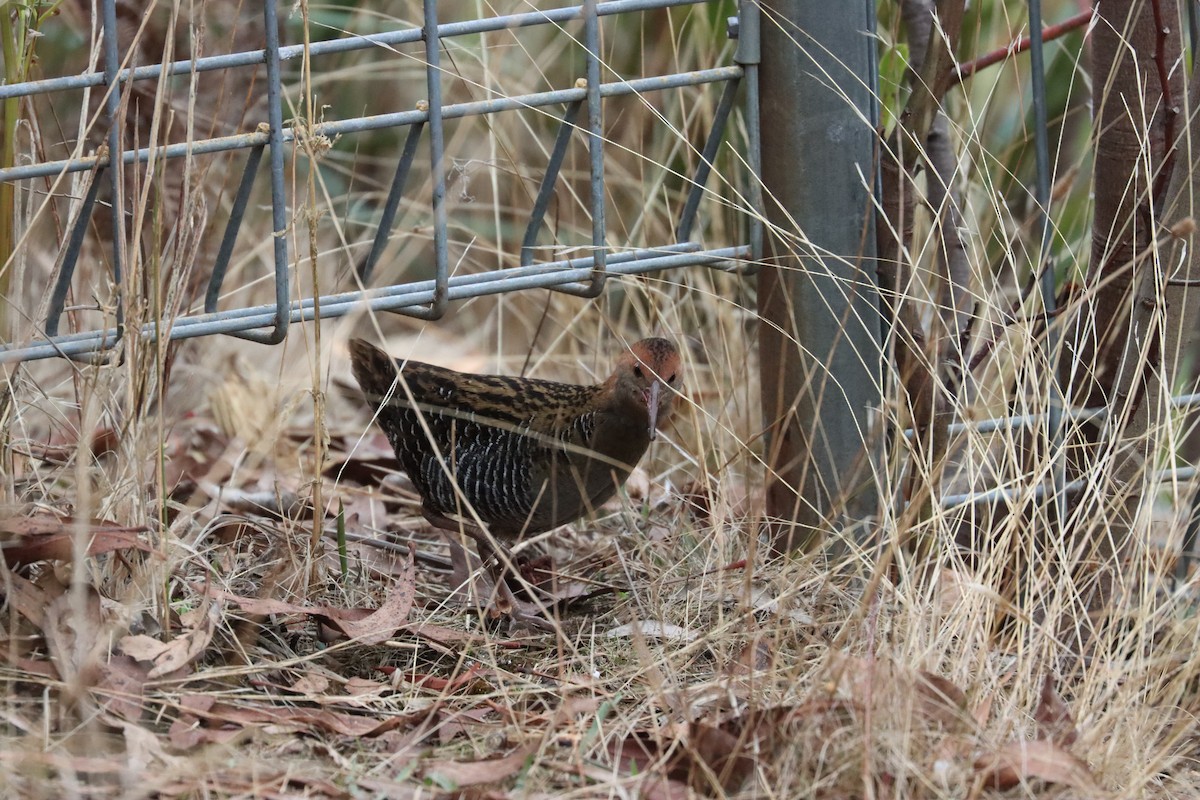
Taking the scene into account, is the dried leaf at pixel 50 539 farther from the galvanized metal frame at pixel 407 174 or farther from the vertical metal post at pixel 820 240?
the vertical metal post at pixel 820 240

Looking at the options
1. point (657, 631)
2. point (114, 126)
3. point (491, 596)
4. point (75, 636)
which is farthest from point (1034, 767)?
point (114, 126)

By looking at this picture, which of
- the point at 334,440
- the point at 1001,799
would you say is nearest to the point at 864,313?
the point at 1001,799

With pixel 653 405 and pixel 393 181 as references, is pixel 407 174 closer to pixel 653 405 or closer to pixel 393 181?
pixel 393 181

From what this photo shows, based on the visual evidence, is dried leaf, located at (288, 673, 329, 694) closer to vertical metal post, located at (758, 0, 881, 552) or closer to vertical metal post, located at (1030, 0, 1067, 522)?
vertical metal post, located at (758, 0, 881, 552)

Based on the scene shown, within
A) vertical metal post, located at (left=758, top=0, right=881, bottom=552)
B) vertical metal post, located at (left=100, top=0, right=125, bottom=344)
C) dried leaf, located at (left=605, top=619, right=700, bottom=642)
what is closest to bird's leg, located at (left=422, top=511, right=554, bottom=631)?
dried leaf, located at (left=605, top=619, right=700, bottom=642)

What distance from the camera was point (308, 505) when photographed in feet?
11.6

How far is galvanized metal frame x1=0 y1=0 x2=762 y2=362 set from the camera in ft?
8.40

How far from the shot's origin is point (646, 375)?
11.5ft

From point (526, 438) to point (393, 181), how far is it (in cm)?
98

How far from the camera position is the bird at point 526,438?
3.52 metres

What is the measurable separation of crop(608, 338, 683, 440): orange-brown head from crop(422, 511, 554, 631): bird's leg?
0.51m

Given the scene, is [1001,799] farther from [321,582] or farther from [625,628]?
[321,582]

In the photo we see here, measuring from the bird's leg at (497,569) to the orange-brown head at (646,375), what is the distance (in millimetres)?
512

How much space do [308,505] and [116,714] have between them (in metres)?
1.28
